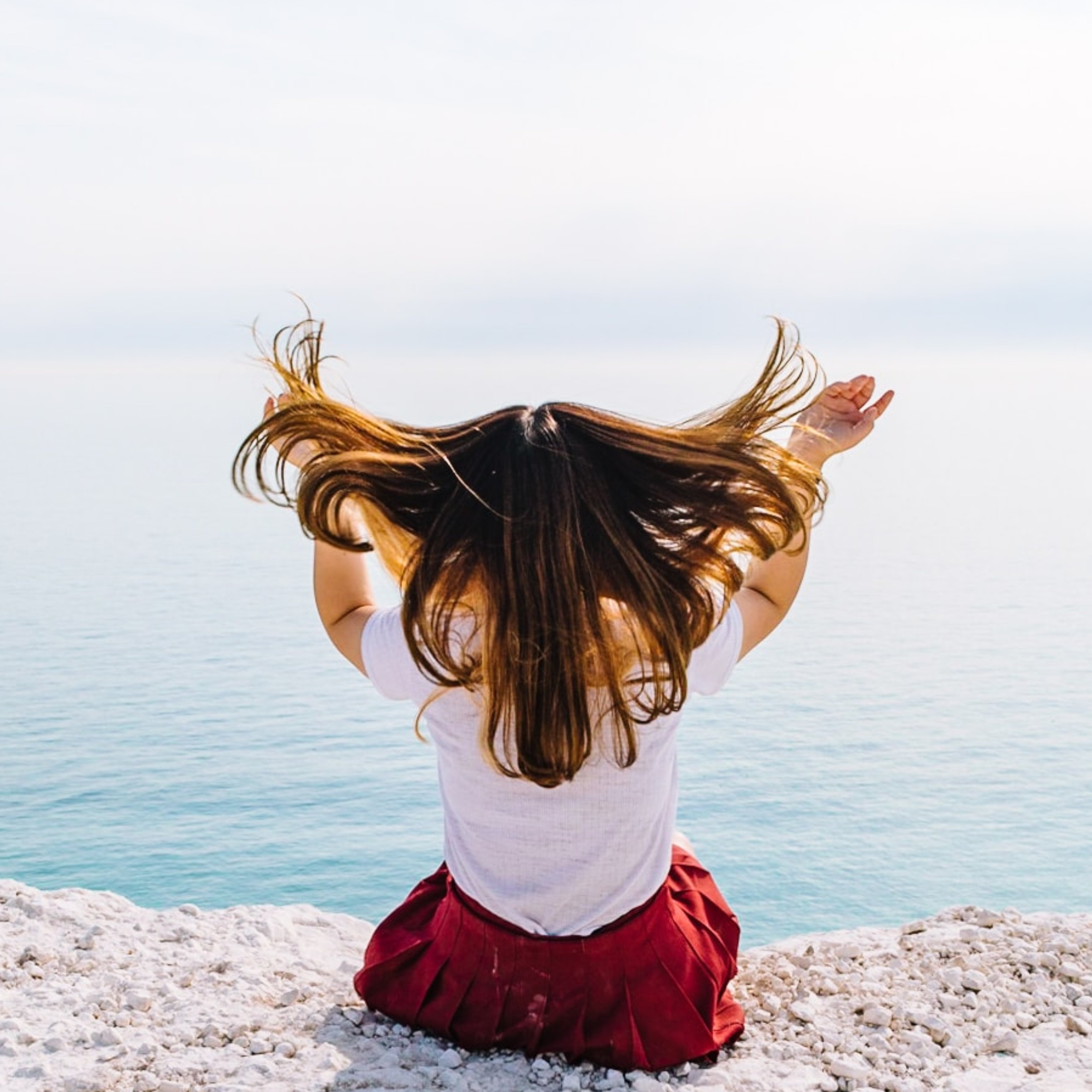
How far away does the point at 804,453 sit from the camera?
2.18 metres

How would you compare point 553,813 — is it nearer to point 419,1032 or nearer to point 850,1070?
point 419,1032

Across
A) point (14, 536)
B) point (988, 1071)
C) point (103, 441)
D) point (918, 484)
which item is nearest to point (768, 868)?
point (988, 1071)

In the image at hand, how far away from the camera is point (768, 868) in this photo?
5262mm

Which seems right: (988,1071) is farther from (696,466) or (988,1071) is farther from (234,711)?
(234,711)

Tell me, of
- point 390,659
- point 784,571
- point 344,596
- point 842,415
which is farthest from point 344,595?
point 842,415

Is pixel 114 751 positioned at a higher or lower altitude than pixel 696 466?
lower

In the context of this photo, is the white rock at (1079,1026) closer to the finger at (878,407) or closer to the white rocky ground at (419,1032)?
the white rocky ground at (419,1032)

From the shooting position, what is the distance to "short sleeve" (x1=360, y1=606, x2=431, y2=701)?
1992 millimetres

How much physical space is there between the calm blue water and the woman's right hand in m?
2.95

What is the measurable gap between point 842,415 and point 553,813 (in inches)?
32.7

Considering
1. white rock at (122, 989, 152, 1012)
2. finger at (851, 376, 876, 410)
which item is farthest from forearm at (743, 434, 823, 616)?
white rock at (122, 989, 152, 1012)

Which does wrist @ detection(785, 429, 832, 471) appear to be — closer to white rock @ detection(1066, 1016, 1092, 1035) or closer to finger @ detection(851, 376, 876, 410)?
finger @ detection(851, 376, 876, 410)

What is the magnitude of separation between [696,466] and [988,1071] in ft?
3.77

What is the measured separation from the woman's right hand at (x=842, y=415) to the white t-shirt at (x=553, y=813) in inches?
13.7
